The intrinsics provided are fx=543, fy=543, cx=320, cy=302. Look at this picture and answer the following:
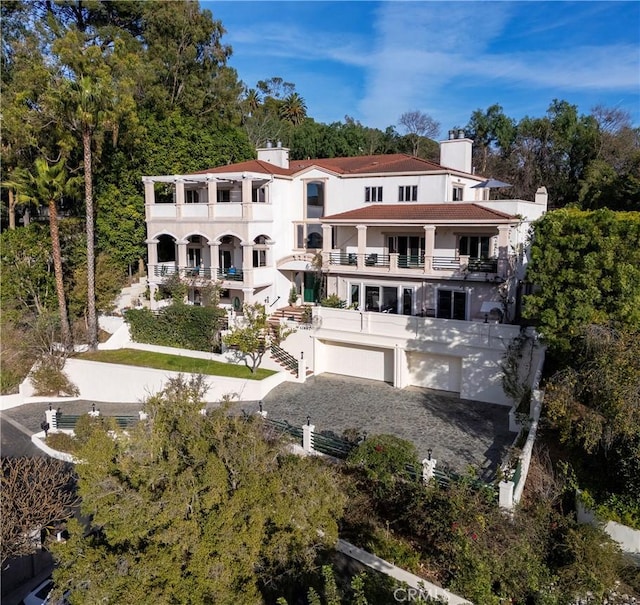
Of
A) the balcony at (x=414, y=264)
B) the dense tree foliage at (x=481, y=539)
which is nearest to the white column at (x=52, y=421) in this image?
the dense tree foliage at (x=481, y=539)

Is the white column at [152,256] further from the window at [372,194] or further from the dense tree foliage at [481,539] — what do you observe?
the dense tree foliage at [481,539]

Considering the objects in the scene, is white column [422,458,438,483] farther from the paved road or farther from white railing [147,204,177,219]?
white railing [147,204,177,219]

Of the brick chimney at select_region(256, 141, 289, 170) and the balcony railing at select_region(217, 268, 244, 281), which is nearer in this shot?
the balcony railing at select_region(217, 268, 244, 281)

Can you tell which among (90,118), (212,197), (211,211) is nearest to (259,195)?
(212,197)

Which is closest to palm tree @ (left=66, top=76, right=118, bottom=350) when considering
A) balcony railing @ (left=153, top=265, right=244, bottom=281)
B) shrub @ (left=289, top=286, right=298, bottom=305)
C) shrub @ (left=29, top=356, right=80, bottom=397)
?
shrub @ (left=29, top=356, right=80, bottom=397)

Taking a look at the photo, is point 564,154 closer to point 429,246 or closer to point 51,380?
point 429,246

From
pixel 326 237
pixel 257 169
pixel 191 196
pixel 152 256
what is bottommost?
pixel 152 256
